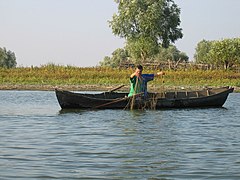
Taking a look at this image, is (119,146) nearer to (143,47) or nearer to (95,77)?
(95,77)

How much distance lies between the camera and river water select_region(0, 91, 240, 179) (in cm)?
915

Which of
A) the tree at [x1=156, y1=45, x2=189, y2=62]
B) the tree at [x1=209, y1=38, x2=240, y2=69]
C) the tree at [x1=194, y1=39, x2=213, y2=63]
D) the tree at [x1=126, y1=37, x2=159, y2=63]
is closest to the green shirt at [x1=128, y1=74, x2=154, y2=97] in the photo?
the tree at [x1=126, y1=37, x2=159, y2=63]

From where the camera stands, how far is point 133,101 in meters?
20.9

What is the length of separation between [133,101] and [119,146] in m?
9.03

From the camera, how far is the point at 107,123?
1664 centimetres

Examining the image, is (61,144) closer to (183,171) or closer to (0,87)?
(183,171)

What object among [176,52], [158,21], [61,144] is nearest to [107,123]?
[61,144]

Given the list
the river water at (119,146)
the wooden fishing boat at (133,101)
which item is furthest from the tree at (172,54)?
the river water at (119,146)

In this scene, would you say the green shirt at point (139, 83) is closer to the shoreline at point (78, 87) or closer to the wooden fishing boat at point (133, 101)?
the wooden fishing boat at point (133, 101)

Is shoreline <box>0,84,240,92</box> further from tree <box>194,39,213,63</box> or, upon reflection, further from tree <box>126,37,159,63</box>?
tree <box>194,39,213,63</box>

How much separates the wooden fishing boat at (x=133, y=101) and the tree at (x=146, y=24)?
38201 millimetres

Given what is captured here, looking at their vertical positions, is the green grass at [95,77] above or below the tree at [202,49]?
below

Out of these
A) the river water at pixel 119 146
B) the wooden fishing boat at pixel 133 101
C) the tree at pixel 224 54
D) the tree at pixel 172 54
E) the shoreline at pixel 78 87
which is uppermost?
the tree at pixel 172 54

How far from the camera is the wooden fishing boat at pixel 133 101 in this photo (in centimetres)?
2077
